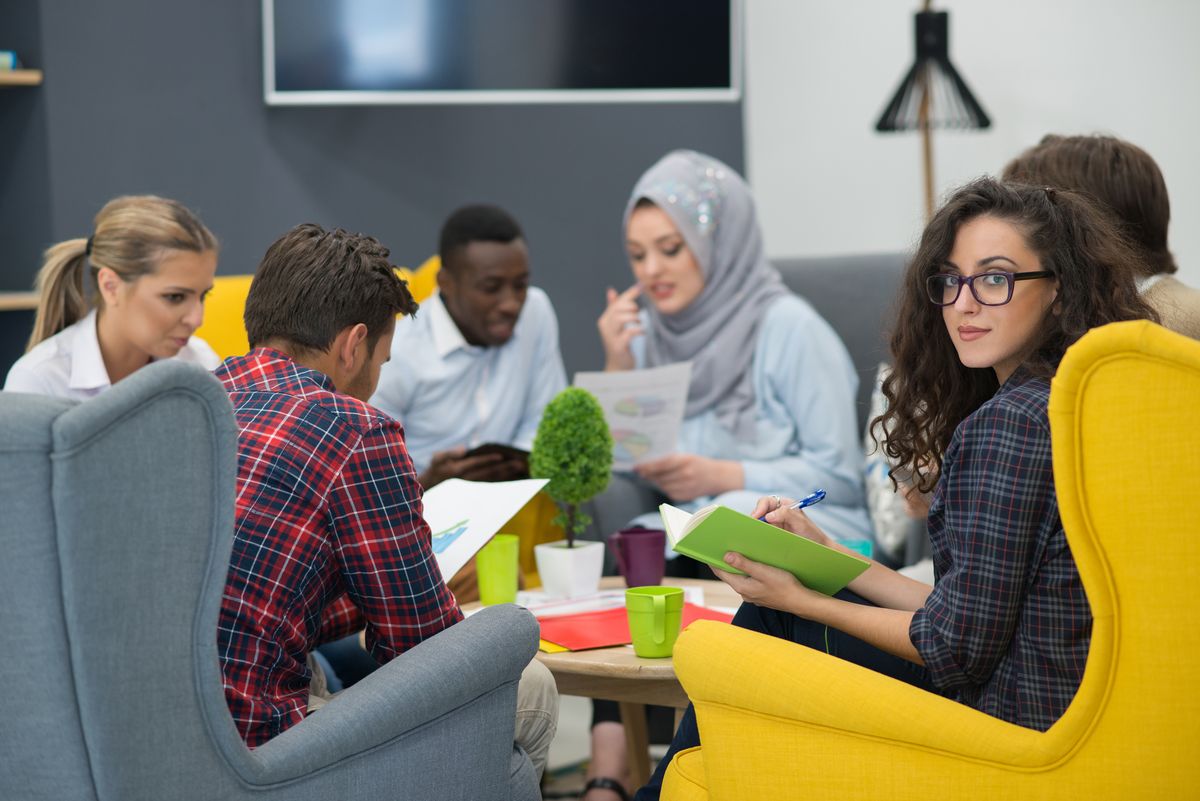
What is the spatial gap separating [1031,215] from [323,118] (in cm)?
293

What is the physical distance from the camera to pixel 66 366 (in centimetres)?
280

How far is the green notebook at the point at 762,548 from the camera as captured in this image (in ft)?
5.43

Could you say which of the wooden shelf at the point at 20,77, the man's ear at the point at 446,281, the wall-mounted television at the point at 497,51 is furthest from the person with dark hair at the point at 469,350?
the wooden shelf at the point at 20,77

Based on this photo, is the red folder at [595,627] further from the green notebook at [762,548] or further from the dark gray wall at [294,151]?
the dark gray wall at [294,151]

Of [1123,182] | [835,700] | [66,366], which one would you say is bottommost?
[835,700]

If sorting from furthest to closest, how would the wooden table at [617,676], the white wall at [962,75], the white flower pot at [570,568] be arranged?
the white wall at [962,75]
the white flower pot at [570,568]
the wooden table at [617,676]

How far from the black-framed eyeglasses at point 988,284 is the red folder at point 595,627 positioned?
71 cm

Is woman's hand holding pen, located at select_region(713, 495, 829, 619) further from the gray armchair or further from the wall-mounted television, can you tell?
the wall-mounted television

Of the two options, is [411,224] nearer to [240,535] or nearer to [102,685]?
[240,535]

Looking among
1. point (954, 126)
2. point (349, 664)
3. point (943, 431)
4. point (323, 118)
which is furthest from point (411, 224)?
point (943, 431)

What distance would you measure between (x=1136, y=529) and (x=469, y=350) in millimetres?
2353

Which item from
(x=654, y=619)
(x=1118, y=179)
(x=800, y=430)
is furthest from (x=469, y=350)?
(x=1118, y=179)

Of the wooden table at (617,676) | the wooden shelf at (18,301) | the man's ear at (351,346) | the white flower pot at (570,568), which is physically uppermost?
the wooden shelf at (18,301)

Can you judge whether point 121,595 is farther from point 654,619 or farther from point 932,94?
point 932,94
